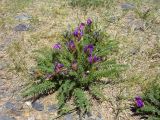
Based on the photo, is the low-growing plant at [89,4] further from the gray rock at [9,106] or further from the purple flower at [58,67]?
the gray rock at [9,106]

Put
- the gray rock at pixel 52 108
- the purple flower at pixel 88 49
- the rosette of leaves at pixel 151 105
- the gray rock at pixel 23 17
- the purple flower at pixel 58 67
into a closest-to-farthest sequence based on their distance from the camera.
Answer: the rosette of leaves at pixel 151 105, the gray rock at pixel 52 108, the purple flower at pixel 58 67, the purple flower at pixel 88 49, the gray rock at pixel 23 17

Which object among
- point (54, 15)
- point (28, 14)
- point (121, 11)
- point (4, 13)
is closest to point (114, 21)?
point (121, 11)

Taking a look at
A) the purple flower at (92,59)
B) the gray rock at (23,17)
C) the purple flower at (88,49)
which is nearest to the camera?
the purple flower at (92,59)

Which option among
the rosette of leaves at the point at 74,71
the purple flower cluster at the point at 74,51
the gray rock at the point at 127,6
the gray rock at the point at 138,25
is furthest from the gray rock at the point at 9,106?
the gray rock at the point at 127,6

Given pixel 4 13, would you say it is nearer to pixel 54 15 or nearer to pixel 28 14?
Result: pixel 28 14

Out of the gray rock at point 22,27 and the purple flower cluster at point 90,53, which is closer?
the purple flower cluster at point 90,53

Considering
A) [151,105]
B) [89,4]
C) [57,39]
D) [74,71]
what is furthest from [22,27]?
[151,105]

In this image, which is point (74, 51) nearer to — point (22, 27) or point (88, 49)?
point (88, 49)

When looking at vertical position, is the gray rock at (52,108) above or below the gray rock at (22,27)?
below
